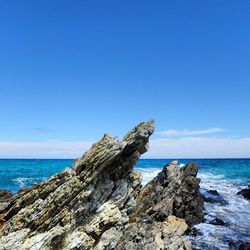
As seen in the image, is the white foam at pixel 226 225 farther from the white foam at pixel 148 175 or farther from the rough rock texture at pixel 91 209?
the white foam at pixel 148 175

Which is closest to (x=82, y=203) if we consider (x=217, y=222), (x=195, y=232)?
(x=195, y=232)

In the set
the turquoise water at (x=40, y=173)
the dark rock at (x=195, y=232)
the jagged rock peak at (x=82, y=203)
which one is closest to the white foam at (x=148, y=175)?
the turquoise water at (x=40, y=173)

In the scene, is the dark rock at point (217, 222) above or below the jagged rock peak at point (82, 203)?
below

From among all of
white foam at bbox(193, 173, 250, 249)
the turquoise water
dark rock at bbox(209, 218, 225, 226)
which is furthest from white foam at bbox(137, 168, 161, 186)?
dark rock at bbox(209, 218, 225, 226)

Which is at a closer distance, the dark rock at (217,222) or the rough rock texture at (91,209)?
the rough rock texture at (91,209)

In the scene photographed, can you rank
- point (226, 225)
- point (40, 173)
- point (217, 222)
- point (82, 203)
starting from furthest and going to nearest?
1. point (40, 173)
2. point (226, 225)
3. point (217, 222)
4. point (82, 203)

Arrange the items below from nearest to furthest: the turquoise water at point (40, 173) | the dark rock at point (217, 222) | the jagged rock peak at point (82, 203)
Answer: the jagged rock peak at point (82, 203) < the dark rock at point (217, 222) < the turquoise water at point (40, 173)

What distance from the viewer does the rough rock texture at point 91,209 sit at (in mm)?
13695

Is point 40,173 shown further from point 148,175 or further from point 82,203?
point 82,203

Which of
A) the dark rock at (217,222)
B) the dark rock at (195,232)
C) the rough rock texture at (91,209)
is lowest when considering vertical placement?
the dark rock at (195,232)

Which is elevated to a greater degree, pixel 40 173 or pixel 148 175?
pixel 40 173

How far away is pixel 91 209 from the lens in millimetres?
15273

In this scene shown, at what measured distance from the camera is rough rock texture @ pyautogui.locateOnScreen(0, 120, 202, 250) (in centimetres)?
1370

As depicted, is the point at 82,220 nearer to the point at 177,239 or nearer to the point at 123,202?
the point at 123,202
